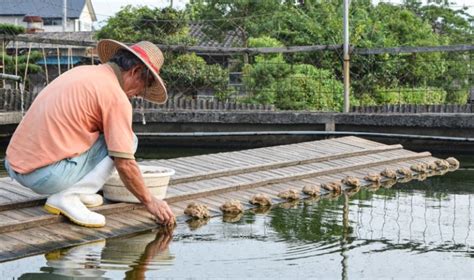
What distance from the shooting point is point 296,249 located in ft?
15.8

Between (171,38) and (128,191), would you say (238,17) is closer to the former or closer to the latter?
(171,38)

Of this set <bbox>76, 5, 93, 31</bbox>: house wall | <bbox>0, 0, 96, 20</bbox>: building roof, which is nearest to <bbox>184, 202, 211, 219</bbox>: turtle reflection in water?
<bbox>0, 0, 96, 20</bbox>: building roof

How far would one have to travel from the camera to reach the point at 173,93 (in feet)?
53.0

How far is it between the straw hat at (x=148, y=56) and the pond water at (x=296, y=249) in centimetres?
88

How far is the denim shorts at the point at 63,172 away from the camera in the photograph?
479cm

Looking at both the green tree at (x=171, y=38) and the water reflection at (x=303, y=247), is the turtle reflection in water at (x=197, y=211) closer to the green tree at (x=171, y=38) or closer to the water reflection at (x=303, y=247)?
the water reflection at (x=303, y=247)

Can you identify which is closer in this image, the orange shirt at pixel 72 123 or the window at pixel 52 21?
the orange shirt at pixel 72 123

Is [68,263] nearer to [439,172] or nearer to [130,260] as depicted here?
[130,260]

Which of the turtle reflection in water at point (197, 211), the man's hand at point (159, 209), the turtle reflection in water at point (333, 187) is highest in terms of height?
the man's hand at point (159, 209)

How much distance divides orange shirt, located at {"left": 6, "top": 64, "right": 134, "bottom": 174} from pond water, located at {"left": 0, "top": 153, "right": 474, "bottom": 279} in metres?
0.58

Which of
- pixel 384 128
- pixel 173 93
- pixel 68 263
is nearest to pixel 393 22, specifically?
pixel 173 93

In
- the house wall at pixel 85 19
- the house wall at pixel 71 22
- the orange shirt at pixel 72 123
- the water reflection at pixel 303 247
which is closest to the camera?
the water reflection at pixel 303 247

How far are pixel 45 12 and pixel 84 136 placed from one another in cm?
3685

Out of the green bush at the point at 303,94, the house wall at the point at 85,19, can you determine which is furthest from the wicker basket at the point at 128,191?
the house wall at the point at 85,19
